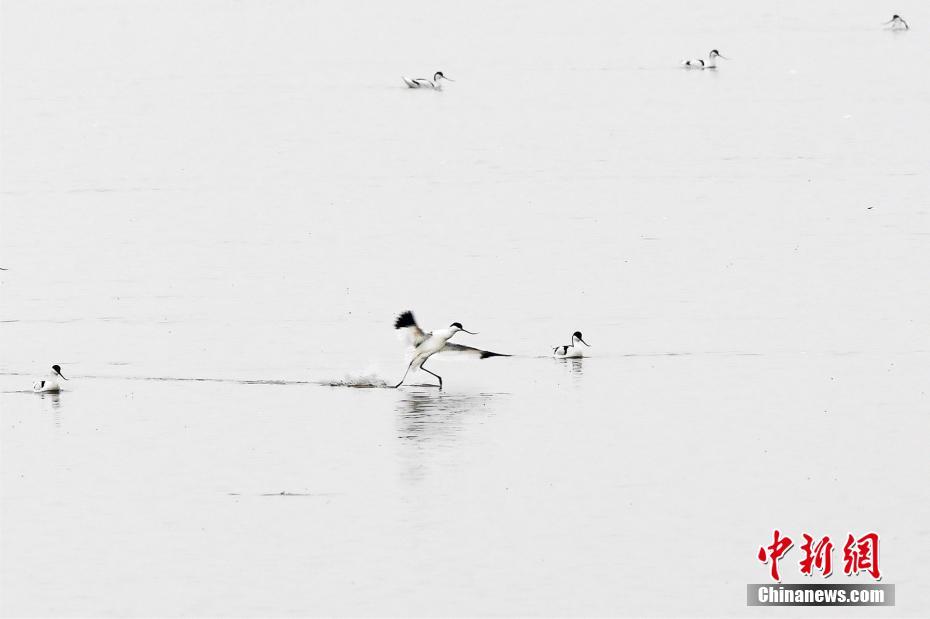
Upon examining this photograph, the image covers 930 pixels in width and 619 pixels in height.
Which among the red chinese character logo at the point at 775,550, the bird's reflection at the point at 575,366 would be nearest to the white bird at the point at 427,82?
the bird's reflection at the point at 575,366

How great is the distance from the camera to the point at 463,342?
859 inches

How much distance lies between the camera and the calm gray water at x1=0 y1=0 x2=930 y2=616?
1332cm

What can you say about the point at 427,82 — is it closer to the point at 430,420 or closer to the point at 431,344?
the point at 431,344

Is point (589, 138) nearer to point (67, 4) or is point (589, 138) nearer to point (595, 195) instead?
point (595, 195)

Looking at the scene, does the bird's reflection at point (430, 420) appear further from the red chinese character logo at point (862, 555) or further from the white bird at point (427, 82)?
Answer: the white bird at point (427, 82)

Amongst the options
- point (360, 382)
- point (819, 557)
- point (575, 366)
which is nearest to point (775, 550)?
point (819, 557)

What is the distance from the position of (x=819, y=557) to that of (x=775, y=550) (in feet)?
1.16

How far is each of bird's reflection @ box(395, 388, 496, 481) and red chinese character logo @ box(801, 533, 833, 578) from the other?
147 inches

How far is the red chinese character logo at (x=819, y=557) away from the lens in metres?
13.1

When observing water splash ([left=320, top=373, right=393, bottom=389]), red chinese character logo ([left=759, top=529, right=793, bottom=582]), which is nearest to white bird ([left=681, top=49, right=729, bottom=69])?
water splash ([left=320, top=373, right=393, bottom=389])

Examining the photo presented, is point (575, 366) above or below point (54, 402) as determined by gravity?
above

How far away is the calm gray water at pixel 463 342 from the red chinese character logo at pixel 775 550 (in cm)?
9

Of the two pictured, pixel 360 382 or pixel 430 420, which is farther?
pixel 360 382

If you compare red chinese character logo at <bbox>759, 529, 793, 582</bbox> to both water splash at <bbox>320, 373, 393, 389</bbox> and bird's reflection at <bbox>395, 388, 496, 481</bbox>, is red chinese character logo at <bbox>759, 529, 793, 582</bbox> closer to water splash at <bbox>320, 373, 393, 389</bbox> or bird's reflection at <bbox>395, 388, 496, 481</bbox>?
bird's reflection at <bbox>395, 388, 496, 481</bbox>
